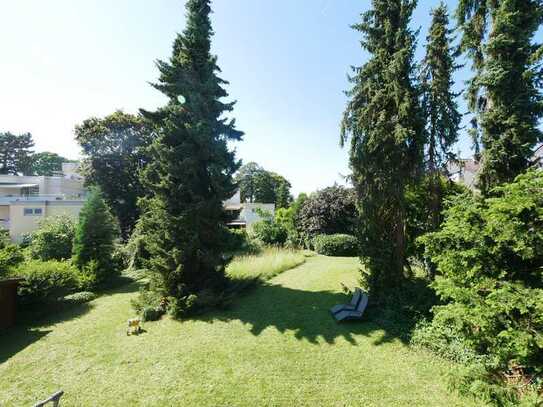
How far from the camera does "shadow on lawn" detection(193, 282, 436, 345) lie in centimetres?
694

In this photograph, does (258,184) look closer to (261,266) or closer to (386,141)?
(261,266)

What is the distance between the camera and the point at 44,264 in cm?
1027

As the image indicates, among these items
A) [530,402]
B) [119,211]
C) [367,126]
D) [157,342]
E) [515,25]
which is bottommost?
[157,342]

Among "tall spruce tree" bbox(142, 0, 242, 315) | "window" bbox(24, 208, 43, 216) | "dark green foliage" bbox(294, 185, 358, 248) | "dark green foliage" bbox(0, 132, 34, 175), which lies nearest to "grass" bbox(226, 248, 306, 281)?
"tall spruce tree" bbox(142, 0, 242, 315)

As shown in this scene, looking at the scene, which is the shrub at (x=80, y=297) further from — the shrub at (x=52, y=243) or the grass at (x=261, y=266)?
the grass at (x=261, y=266)

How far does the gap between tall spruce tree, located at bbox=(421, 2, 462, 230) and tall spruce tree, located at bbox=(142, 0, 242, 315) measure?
6.99 metres

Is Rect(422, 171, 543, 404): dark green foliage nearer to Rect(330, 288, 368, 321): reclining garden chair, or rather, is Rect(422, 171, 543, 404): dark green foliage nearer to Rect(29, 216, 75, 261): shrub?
Rect(330, 288, 368, 321): reclining garden chair

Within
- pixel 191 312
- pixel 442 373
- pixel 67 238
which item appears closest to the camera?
pixel 442 373

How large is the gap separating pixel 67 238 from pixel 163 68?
11.7m

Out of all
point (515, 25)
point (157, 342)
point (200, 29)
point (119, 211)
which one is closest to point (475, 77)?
point (515, 25)

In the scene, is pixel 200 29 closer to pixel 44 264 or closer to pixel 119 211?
pixel 44 264

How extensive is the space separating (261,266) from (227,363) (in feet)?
23.1

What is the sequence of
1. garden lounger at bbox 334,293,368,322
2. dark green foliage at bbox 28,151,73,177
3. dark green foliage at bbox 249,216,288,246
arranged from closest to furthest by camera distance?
garden lounger at bbox 334,293,368,322, dark green foliage at bbox 249,216,288,246, dark green foliage at bbox 28,151,73,177

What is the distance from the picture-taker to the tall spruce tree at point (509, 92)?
7562 millimetres
